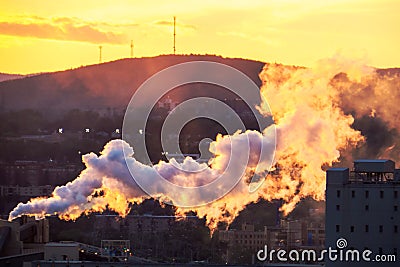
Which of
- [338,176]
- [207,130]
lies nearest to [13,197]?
[207,130]

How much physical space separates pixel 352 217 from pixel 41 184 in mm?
104707

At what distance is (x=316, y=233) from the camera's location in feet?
293

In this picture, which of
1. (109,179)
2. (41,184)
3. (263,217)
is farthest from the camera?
(41,184)

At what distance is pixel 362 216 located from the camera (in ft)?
165

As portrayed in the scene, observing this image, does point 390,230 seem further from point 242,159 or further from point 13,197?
point 13,197

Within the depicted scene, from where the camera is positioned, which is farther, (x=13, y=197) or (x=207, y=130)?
(x=207, y=130)

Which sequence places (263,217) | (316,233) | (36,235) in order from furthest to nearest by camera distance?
(263,217), (316,233), (36,235)

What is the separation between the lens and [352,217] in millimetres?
50562

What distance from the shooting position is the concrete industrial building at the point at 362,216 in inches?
1981

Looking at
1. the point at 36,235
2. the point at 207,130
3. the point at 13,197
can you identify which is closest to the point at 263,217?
the point at 36,235

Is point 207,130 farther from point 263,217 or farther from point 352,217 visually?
point 352,217

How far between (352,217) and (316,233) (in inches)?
1530

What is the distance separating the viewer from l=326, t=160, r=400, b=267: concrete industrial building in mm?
50312

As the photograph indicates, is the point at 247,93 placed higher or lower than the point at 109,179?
higher
